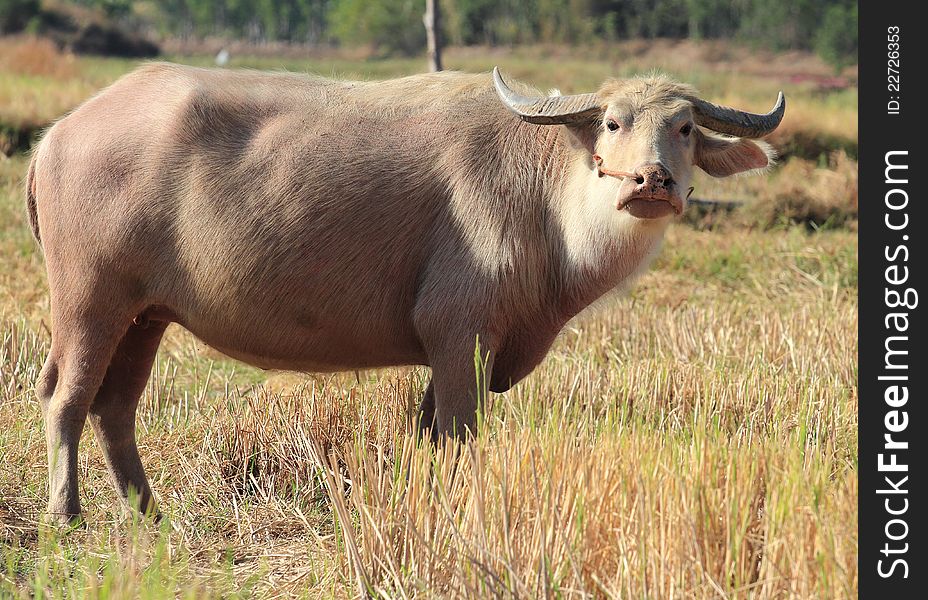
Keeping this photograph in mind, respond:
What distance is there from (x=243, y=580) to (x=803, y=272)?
6297 mm

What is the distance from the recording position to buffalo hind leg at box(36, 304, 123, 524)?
13.0ft

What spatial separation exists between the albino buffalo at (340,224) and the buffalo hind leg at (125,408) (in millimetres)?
210

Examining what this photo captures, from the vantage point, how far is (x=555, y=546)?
2.96 m

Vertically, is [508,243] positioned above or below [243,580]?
above

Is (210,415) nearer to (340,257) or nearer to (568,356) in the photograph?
(340,257)

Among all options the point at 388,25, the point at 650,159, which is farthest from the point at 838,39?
the point at 650,159

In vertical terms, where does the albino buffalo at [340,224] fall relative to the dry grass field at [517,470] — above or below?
above

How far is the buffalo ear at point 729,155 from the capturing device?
3902mm

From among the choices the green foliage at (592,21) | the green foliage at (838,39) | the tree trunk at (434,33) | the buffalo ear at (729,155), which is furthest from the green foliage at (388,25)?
the buffalo ear at (729,155)

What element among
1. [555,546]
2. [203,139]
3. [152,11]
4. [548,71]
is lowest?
[555,546]

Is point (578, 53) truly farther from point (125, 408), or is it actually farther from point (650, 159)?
point (650, 159)

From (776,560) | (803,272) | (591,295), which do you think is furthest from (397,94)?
(803,272)

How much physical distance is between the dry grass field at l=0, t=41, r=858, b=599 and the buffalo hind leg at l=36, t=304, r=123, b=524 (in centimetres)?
13

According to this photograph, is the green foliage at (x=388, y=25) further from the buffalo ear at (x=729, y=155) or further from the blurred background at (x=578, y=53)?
the buffalo ear at (x=729, y=155)
